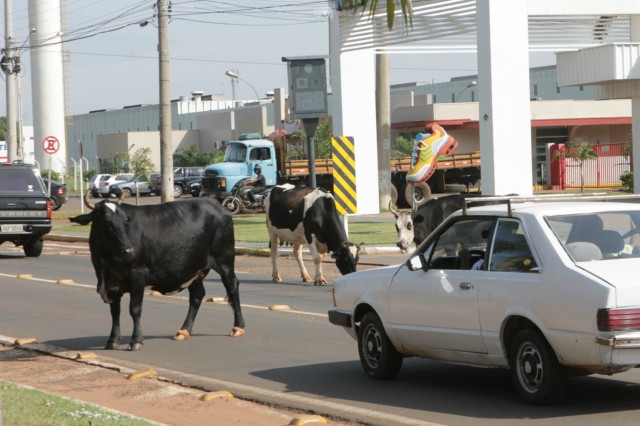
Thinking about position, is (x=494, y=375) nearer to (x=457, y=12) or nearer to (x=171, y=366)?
(x=171, y=366)

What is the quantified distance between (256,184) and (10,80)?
19.8 meters

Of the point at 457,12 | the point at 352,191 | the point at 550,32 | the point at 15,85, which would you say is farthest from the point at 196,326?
the point at 15,85

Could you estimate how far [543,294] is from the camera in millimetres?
9305

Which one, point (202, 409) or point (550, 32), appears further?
point (550, 32)

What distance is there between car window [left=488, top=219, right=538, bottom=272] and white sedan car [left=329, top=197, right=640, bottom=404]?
0.4 inches

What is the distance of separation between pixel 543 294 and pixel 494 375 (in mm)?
2174

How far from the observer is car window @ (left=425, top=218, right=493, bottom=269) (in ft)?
34.5

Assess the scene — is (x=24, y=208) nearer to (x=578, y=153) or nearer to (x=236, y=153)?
(x=236, y=153)

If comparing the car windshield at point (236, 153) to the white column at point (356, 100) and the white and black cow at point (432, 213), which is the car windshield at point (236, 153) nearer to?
the white column at point (356, 100)

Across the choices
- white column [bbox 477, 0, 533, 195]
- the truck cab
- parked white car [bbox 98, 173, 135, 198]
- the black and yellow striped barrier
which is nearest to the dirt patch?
the black and yellow striped barrier

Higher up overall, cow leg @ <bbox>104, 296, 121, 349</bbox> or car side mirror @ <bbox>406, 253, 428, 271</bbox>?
car side mirror @ <bbox>406, 253, 428, 271</bbox>

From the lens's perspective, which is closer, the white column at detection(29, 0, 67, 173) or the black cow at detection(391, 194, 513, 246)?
the black cow at detection(391, 194, 513, 246)

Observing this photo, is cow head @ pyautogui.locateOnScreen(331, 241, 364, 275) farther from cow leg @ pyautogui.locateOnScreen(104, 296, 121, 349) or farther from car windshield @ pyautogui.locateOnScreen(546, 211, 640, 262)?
car windshield @ pyautogui.locateOnScreen(546, 211, 640, 262)

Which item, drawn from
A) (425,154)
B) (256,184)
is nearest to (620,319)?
(425,154)
